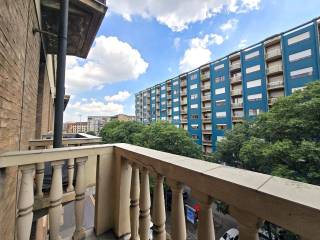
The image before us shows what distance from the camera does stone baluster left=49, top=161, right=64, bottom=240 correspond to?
122 centimetres

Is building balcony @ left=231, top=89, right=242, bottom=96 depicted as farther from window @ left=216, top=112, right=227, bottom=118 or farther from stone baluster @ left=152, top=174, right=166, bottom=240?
stone baluster @ left=152, top=174, right=166, bottom=240

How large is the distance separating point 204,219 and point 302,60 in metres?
19.1

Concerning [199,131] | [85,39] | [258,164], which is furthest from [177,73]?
[85,39]

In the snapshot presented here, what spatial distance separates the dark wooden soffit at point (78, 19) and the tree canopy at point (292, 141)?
320 inches

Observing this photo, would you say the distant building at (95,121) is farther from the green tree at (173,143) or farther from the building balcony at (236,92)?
the green tree at (173,143)

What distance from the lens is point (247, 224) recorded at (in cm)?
60

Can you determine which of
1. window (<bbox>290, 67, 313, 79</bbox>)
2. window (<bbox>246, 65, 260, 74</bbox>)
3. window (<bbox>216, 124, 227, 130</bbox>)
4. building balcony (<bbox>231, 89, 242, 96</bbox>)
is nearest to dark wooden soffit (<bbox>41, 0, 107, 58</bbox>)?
window (<bbox>290, 67, 313, 79</bbox>)

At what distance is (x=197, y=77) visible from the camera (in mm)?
25828

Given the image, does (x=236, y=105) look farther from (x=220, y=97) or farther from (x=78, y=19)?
(x=78, y=19)

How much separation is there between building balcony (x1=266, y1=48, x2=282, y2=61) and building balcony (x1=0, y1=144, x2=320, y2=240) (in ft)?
65.0

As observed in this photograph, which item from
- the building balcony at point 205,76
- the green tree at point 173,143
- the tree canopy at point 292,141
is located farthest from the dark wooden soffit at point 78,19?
the building balcony at point 205,76

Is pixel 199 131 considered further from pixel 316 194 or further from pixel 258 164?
pixel 316 194

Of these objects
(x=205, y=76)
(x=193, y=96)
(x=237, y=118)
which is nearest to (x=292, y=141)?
(x=237, y=118)

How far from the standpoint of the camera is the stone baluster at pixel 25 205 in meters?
1.09
